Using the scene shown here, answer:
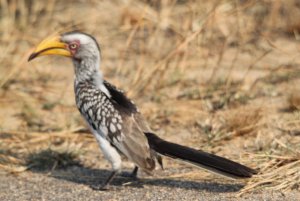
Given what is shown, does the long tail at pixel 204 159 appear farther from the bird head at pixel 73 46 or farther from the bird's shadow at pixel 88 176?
the bird head at pixel 73 46

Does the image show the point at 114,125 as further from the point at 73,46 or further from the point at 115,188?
the point at 73,46

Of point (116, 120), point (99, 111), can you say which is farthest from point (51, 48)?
point (116, 120)

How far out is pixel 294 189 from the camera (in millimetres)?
4289

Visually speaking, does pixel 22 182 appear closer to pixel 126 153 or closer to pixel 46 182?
pixel 46 182

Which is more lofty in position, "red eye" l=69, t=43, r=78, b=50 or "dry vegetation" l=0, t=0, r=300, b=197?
"red eye" l=69, t=43, r=78, b=50

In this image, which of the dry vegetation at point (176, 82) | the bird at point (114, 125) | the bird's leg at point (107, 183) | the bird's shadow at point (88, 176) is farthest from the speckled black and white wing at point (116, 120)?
the dry vegetation at point (176, 82)

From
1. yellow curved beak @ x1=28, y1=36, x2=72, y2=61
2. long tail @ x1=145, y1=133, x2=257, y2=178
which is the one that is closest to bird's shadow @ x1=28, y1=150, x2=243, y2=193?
long tail @ x1=145, y1=133, x2=257, y2=178

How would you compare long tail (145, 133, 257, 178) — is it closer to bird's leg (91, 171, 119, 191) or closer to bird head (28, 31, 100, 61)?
bird's leg (91, 171, 119, 191)

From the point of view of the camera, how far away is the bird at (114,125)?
4.29m

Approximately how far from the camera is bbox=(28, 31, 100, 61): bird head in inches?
202

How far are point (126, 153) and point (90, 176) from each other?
59 centimetres

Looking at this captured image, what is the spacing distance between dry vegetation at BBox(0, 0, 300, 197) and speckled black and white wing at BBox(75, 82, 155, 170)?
0.43 metres

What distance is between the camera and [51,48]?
5152 mm

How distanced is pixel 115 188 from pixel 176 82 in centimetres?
228
